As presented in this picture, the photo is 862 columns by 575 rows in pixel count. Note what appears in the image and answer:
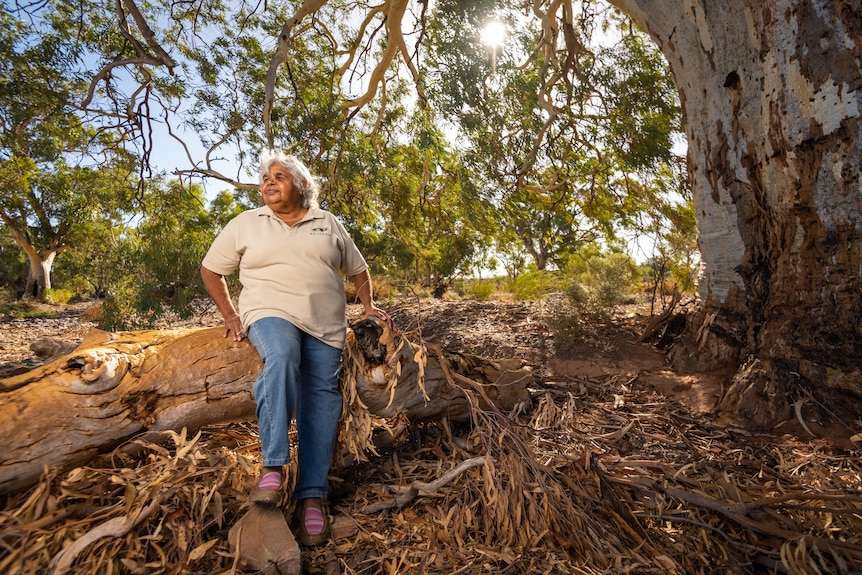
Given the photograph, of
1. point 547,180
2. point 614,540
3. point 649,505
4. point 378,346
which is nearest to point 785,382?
point 649,505

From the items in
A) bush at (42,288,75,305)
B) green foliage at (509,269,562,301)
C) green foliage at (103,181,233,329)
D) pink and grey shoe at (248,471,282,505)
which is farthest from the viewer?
bush at (42,288,75,305)

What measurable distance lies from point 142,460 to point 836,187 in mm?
3971

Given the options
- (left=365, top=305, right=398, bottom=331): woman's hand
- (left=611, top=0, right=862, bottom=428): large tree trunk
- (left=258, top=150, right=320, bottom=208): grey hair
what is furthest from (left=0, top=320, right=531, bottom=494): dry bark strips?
(left=611, top=0, right=862, bottom=428): large tree trunk

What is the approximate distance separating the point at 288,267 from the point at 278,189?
391 millimetres

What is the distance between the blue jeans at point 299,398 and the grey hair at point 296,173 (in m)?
0.66

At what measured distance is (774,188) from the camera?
291 cm

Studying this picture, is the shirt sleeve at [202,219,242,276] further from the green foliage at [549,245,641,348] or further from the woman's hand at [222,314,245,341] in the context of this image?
the green foliage at [549,245,641,348]

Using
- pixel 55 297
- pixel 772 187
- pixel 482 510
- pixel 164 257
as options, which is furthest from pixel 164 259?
pixel 55 297

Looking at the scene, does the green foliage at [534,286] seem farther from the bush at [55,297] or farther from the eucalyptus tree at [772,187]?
the bush at [55,297]

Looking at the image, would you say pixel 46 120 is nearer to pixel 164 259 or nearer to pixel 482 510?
pixel 164 259

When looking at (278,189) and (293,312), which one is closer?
(293,312)

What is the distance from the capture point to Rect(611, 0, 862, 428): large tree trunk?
2.57 meters

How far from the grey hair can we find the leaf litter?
1.03 metres

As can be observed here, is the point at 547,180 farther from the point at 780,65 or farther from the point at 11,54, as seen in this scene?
the point at 11,54
